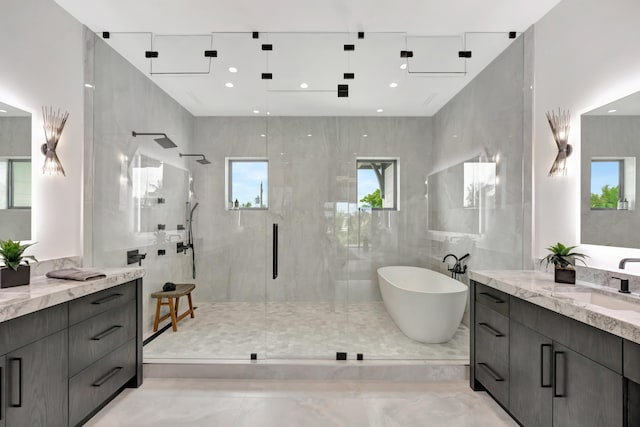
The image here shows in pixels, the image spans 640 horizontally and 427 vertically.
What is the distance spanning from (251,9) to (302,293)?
2553 mm

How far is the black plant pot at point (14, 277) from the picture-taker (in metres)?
1.64

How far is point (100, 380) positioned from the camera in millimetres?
1954

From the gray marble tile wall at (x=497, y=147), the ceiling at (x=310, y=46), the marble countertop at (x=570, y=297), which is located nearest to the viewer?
the marble countertop at (x=570, y=297)

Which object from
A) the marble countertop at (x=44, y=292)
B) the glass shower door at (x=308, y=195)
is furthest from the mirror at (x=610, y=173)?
the marble countertop at (x=44, y=292)

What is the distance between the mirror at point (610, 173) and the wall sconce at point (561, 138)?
130 millimetres

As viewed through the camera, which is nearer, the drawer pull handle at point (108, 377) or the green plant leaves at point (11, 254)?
the green plant leaves at point (11, 254)

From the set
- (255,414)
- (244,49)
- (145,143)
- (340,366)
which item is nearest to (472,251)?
(340,366)

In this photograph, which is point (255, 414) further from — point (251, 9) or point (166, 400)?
point (251, 9)

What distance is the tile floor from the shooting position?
193 centimetres

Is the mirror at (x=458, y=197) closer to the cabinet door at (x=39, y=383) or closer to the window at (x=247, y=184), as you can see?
the window at (x=247, y=184)

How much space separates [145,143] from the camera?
3027mm

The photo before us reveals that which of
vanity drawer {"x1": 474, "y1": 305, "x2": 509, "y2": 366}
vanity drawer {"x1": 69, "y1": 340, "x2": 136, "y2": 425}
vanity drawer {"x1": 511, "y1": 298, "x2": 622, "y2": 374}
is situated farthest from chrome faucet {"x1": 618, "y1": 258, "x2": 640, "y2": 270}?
vanity drawer {"x1": 69, "y1": 340, "x2": 136, "y2": 425}

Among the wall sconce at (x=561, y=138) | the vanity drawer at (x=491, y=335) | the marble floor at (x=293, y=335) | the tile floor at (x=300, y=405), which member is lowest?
the tile floor at (x=300, y=405)

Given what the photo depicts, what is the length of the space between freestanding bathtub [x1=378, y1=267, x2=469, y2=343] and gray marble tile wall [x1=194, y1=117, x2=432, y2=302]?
18cm
